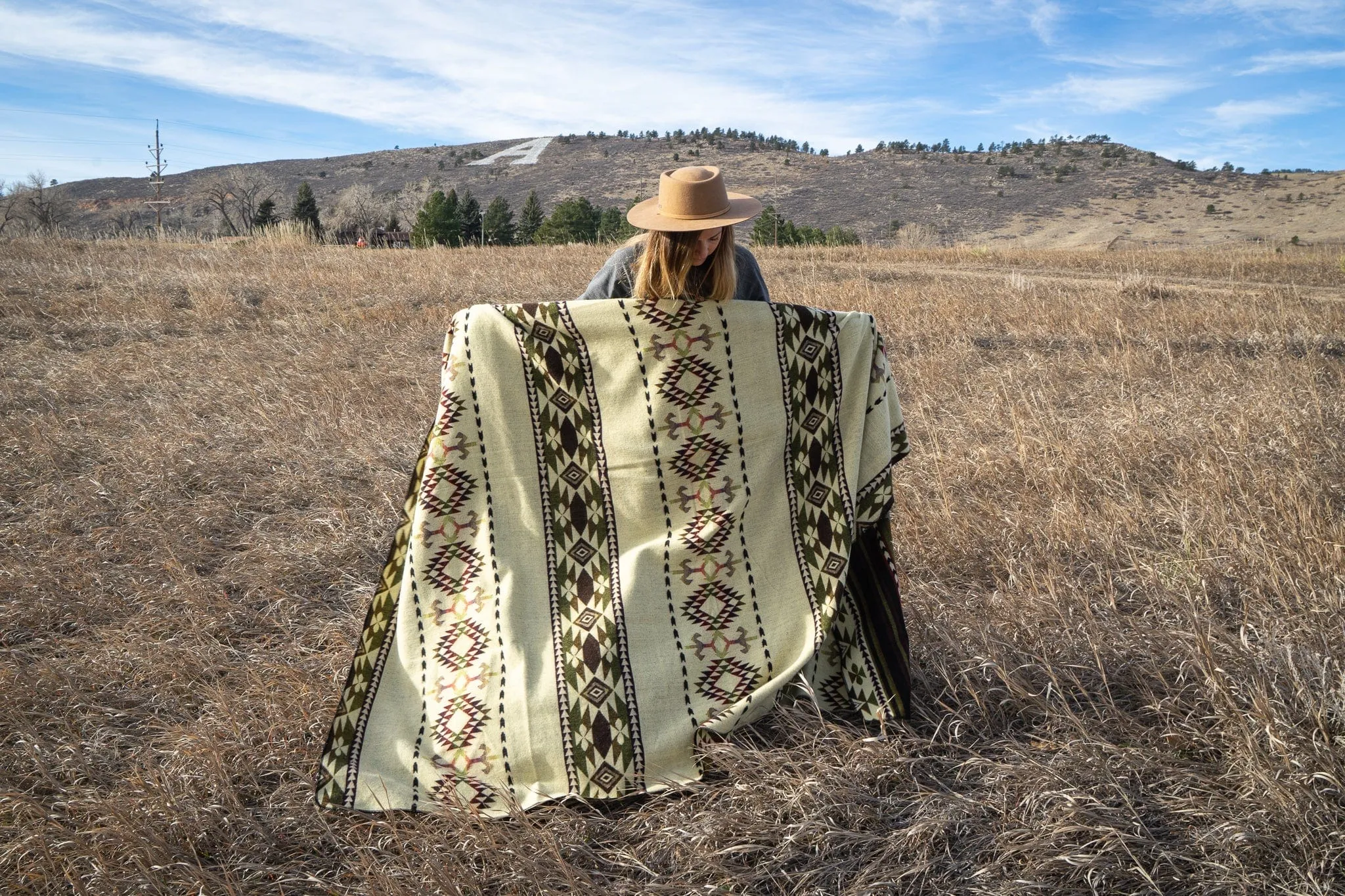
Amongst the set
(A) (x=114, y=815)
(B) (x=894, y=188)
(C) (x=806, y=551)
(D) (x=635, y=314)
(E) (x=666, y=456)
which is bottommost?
(A) (x=114, y=815)

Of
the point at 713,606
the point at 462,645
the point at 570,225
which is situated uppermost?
the point at 570,225

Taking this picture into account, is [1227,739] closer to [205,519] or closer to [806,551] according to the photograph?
[806,551]

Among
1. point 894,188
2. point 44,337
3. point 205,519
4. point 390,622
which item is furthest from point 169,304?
point 894,188

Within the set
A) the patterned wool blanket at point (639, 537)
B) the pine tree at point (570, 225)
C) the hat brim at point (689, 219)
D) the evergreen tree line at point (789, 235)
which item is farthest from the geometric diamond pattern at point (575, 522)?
the pine tree at point (570, 225)

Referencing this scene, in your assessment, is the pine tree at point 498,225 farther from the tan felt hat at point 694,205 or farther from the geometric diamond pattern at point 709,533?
the geometric diamond pattern at point 709,533

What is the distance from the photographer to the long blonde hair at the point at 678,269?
→ 2.51 metres

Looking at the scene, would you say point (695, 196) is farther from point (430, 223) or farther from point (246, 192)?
point (246, 192)

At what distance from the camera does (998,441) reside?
5051 mm

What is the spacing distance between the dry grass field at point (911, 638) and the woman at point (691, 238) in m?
1.30

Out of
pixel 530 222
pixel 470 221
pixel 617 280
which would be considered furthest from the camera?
pixel 530 222

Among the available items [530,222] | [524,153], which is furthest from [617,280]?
[524,153]

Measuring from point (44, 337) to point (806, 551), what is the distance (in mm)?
9079

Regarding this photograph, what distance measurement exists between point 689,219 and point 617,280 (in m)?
0.50

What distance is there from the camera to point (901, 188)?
67812 mm
